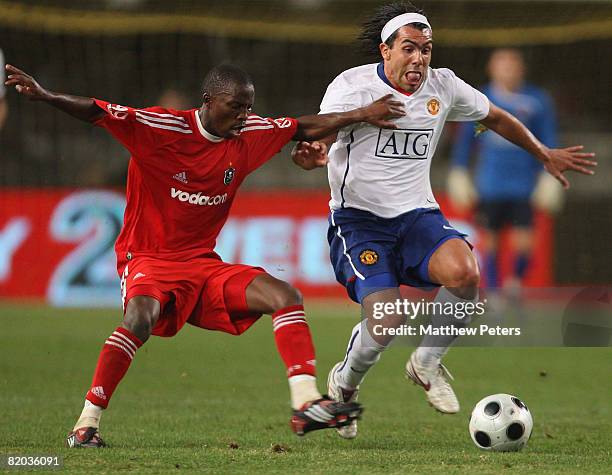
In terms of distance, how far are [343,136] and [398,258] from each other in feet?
2.55

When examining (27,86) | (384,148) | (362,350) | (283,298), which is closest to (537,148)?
(384,148)

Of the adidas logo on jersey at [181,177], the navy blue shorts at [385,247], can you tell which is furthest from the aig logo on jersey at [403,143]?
the adidas logo on jersey at [181,177]

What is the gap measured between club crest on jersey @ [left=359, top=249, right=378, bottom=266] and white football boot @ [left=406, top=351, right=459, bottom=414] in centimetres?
71

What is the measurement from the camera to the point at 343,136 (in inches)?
272

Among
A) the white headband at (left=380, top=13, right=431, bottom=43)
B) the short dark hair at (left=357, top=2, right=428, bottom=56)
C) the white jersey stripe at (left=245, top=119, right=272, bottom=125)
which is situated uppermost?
the short dark hair at (left=357, top=2, right=428, bottom=56)

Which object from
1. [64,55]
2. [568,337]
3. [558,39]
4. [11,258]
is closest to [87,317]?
[11,258]

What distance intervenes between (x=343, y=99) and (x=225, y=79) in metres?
0.91

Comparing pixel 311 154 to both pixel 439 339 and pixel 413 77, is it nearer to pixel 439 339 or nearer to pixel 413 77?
pixel 413 77

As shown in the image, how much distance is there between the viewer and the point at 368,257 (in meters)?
6.75

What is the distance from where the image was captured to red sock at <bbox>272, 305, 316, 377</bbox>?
584 cm

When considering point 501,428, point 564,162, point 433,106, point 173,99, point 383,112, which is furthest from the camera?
point 173,99

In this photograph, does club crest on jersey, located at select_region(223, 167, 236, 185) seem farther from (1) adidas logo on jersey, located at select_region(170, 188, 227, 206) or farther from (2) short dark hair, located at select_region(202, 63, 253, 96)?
(2) short dark hair, located at select_region(202, 63, 253, 96)

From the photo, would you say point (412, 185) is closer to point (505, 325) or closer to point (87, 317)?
point (505, 325)

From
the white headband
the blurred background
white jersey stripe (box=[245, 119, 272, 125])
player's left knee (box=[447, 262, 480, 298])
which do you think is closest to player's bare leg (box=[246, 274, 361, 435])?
white jersey stripe (box=[245, 119, 272, 125])
